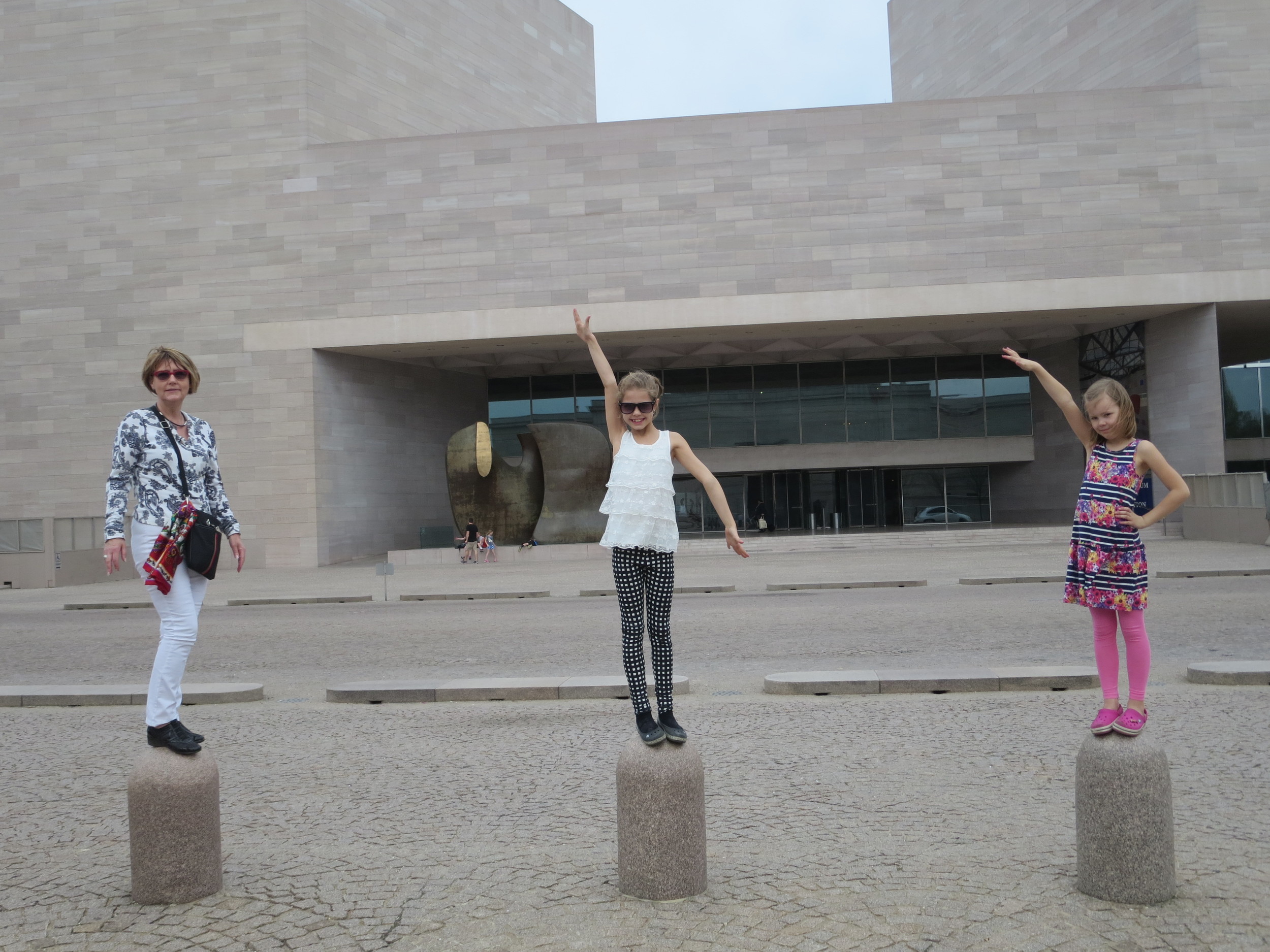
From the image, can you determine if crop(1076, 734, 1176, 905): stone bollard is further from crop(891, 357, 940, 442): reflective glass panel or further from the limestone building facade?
crop(891, 357, 940, 442): reflective glass panel

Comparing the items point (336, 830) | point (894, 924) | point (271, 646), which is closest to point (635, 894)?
point (894, 924)

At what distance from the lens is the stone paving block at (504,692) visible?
8.38 meters

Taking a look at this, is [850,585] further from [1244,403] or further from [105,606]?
[1244,403]

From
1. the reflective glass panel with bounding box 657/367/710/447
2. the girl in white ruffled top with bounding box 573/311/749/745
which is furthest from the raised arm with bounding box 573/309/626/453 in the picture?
the reflective glass panel with bounding box 657/367/710/447

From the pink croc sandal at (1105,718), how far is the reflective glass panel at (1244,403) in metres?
50.9

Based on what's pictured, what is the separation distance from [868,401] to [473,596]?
2875cm

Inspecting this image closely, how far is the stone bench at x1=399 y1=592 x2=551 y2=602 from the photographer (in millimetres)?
18766

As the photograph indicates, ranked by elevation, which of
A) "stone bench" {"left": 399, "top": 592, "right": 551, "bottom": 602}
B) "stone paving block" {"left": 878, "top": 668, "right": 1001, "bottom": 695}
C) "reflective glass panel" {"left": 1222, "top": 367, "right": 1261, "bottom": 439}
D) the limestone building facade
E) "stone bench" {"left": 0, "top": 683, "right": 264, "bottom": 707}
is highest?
the limestone building facade

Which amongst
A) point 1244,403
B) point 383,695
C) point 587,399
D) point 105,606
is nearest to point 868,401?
point 587,399

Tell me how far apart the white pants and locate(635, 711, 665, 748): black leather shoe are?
6.35ft

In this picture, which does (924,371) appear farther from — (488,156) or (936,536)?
(488,156)

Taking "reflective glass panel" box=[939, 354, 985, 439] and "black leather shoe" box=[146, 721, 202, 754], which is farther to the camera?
"reflective glass panel" box=[939, 354, 985, 439]

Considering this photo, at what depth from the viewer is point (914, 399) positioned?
44.2m

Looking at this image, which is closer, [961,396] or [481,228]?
[481,228]
